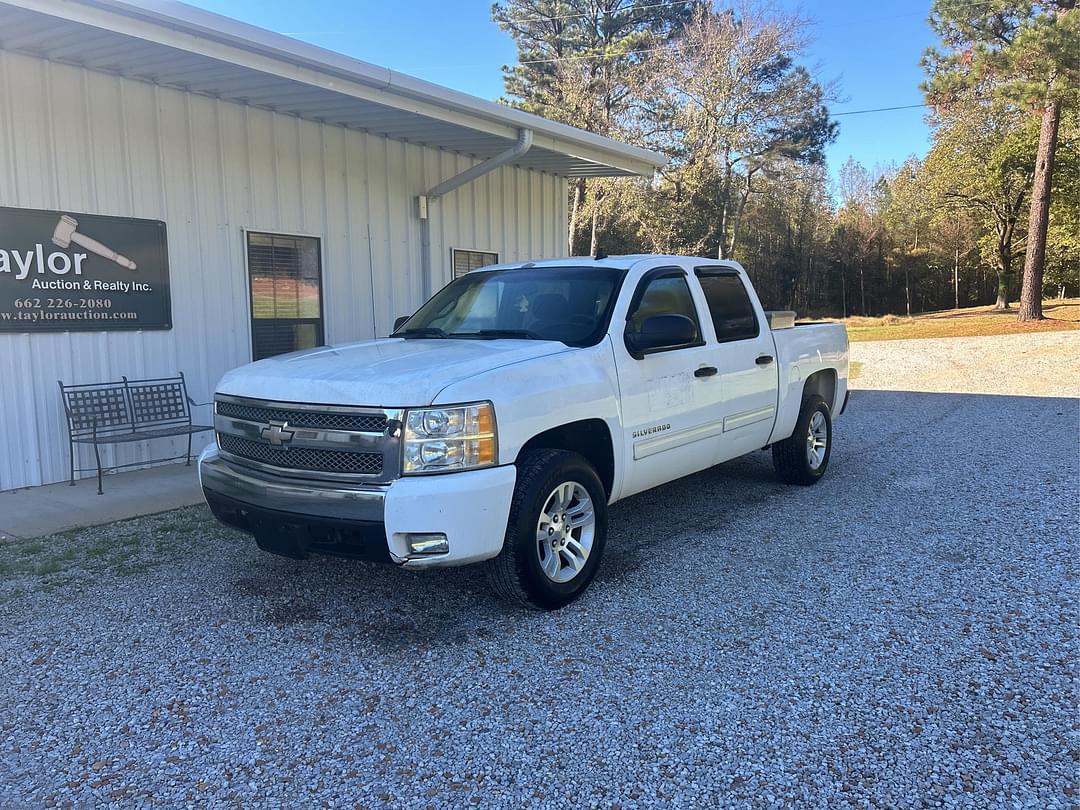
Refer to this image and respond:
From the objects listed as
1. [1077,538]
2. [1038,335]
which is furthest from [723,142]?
[1077,538]

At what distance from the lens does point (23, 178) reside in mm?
6566

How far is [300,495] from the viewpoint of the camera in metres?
3.81

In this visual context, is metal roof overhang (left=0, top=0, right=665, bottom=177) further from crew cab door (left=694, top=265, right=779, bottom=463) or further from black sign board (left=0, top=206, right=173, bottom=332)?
crew cab door (left=694, top=265, right=779, bottom=463)

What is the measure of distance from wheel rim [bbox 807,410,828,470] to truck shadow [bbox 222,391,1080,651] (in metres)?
0.23

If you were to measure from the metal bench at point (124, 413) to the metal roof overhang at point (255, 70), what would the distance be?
2754 mm

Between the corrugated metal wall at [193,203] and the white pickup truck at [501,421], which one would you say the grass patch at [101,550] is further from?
the corrugated metal wall at [193,203]

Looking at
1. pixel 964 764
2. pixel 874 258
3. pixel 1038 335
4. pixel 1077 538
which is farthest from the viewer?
pixel 874 258

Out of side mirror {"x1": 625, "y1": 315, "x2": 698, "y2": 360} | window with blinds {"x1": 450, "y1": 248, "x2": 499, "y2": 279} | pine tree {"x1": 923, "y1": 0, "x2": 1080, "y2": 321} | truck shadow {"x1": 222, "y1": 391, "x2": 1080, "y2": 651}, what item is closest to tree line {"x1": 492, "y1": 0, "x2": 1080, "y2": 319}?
pine tree {"x1": 923, "y1": 0, "x2": 1080, "y2": 321}

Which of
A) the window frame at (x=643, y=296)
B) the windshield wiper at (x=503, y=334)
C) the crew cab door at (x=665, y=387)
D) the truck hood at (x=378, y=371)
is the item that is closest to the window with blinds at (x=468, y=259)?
the window frame at (x=643, y=296)

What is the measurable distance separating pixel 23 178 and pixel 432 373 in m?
4.97

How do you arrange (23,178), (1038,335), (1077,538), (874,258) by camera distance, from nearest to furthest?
(1077,538) → (23,178) → (1038,335) → (874,258)

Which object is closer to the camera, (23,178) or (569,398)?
(569,398)

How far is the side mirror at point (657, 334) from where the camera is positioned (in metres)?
4.66

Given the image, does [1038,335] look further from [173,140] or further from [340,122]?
[173,140]
